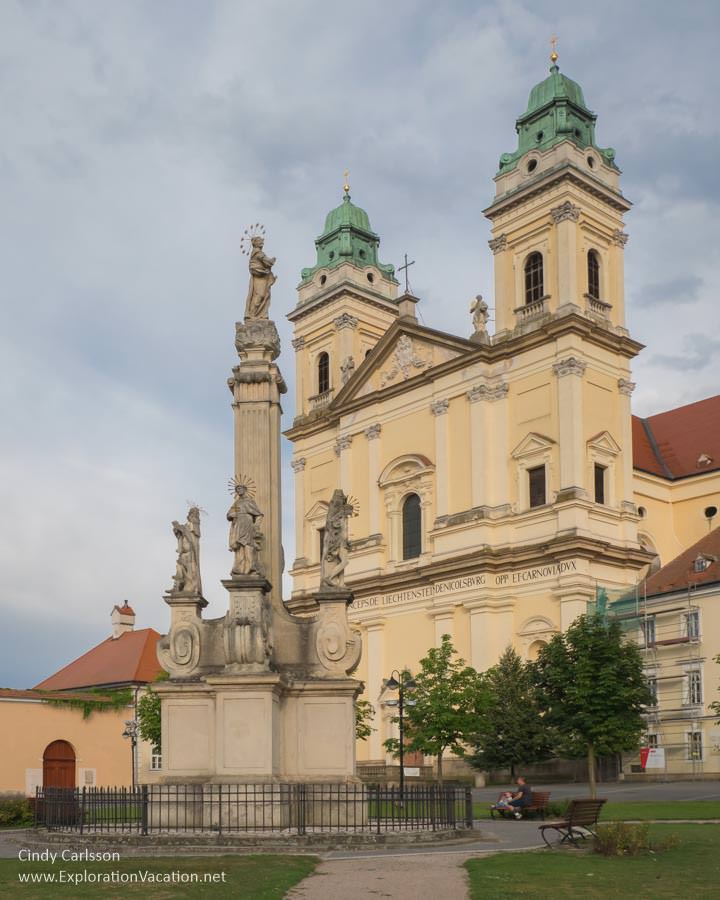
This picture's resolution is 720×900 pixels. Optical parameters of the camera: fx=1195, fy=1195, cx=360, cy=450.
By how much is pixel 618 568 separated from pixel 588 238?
1515cm

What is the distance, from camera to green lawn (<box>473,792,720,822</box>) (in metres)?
25.5

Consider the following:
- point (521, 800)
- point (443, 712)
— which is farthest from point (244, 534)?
point (443, 712)

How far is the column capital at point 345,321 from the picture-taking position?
65.9 meters

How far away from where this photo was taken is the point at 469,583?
170 feet

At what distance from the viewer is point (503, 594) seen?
167 ft

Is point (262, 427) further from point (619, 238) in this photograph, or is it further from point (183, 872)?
point (619, 238)

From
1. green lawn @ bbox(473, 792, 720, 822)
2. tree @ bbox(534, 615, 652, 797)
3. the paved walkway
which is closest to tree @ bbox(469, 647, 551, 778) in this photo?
tree @ bbox(534, 615, 652, 797)

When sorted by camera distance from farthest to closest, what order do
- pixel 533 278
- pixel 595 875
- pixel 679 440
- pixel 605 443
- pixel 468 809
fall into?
pixel 679 440
pixel 533 278
pixel 605 443
pixel 468 809
pixel 595 875

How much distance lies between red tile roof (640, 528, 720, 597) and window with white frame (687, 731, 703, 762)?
17.7ft

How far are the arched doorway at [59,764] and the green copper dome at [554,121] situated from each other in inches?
1286

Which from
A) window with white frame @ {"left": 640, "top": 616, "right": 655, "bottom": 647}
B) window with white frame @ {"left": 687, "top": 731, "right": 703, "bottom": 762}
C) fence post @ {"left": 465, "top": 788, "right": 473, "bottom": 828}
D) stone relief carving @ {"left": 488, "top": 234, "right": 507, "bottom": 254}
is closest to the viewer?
fence post @ {"left": 465, "top": 788, "right": 473, "bottom": 828}

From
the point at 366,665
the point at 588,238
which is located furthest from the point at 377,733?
the point at 588,238

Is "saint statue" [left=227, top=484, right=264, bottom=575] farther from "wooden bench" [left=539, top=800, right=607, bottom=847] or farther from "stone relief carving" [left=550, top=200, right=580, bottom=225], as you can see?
"stone relief carving" [left=550, top=200, right=580, bottom=225]

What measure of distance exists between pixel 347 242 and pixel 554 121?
16.3 meters
